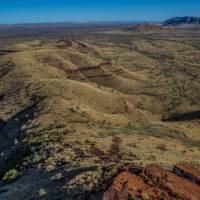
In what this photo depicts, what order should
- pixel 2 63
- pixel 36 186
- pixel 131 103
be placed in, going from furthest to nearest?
pixel 2 63
pixel 131 103
pixel 36 186

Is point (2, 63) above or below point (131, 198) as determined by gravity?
below

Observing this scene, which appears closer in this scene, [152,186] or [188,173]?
[152,186]

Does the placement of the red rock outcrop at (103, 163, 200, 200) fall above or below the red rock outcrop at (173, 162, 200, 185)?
above

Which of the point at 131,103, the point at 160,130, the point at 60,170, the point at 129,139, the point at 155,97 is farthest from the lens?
the point at 155,97

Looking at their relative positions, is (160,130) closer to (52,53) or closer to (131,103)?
(131,103)

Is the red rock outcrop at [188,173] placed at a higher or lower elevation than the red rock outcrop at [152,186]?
lower

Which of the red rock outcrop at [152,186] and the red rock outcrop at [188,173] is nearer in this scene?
the red rock outcrop at [152,186]

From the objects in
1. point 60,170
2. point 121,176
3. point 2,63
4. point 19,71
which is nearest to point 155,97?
point 19,71

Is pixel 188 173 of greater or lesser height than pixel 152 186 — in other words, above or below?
below

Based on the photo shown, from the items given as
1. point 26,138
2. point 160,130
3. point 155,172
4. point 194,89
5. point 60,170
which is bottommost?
point 194,89

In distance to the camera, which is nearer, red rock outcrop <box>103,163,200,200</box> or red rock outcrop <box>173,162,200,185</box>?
red rock outcrop <box>103,163,200,200</box>

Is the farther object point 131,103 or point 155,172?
point 131,103
